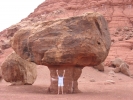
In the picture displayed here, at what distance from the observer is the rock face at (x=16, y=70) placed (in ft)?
54.5

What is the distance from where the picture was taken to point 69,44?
Result: 1257 centimetres

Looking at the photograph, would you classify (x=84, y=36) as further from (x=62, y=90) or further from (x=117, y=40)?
(x=117, y=40)

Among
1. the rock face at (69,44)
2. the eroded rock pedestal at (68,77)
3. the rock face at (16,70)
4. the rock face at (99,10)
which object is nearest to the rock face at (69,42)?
the rock face at (69,44)

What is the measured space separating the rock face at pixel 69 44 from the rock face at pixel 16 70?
288cm

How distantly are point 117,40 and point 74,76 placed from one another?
27.5 m

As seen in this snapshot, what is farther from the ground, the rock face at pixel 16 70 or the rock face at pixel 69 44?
the rock face at pixel 69 44

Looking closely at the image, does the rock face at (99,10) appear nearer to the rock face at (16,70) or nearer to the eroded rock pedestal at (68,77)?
the rock face at (16,70)

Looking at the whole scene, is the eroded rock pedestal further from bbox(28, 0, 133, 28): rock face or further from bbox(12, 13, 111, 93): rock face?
bbox(28, 0, 133, 28): rock face

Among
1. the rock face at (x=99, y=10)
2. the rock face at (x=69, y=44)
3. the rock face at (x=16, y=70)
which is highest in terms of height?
the rock face at (x=99, y=10)

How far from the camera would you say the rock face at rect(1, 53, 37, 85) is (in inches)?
654

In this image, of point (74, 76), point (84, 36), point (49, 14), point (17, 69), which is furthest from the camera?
point (49, 14)

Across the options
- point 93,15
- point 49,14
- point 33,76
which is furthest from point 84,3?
point 93,15

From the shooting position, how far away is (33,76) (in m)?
17.8

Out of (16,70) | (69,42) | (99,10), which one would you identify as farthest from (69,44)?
(99,10)
